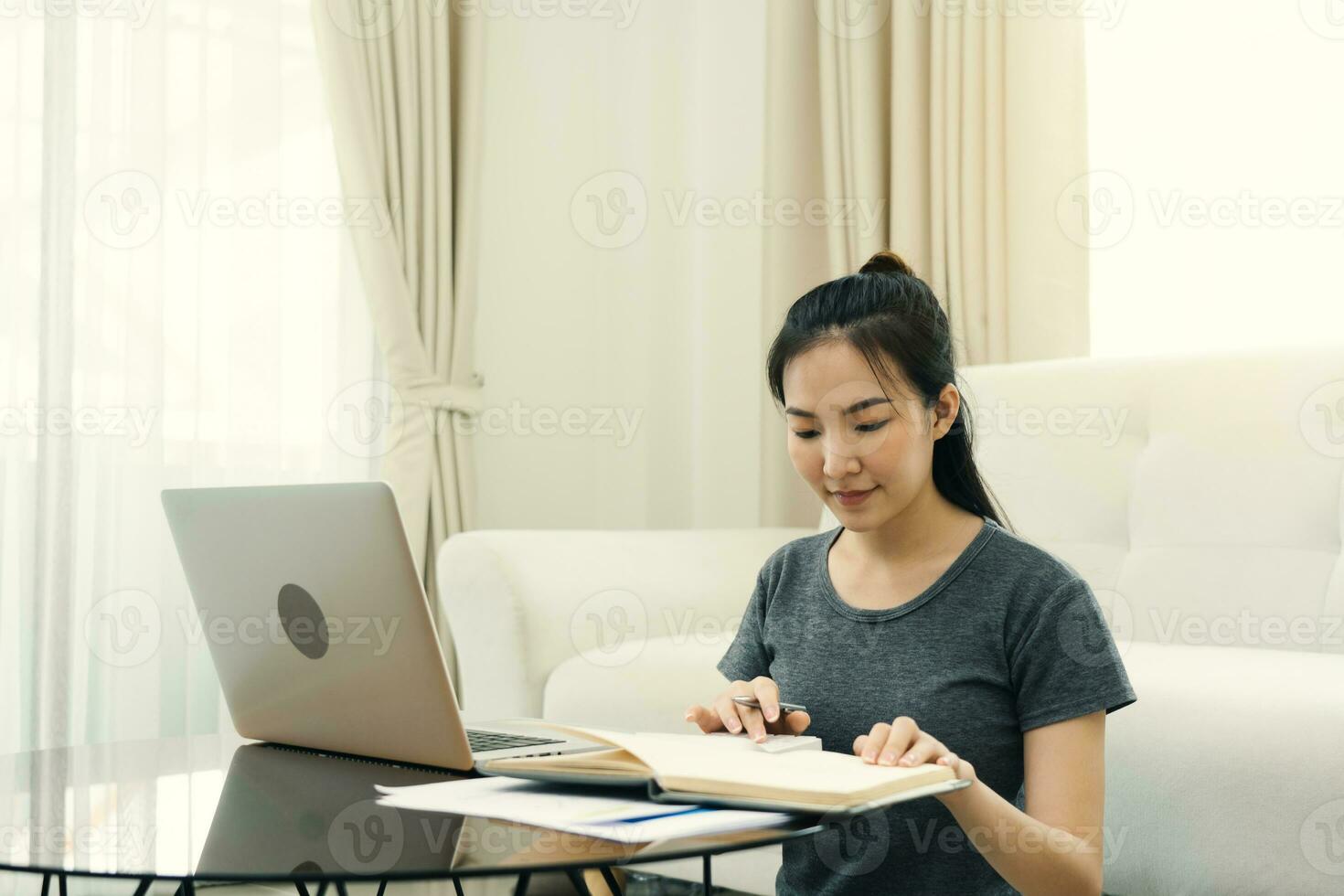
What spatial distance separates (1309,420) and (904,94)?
1.21 metres

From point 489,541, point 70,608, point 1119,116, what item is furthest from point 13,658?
point 1119,116

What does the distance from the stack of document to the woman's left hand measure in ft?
0.31

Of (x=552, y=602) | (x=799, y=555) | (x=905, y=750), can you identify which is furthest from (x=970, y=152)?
(x=905, y=750)

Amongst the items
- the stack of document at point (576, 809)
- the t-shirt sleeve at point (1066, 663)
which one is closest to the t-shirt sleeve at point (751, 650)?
the t-shirt sleeve at point (1066, 663)

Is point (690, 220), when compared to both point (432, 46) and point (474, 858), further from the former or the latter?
point (474, 858)

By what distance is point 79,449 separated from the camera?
237 cm

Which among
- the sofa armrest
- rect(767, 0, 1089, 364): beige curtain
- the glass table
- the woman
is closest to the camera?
the glass table

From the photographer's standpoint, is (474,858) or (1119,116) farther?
(1119,116)

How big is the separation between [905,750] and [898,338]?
1.35ft

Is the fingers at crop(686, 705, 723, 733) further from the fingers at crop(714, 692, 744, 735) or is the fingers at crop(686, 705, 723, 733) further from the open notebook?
the open notebook

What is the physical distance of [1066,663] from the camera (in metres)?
0.99

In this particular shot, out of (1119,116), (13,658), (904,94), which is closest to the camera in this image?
(13,658)

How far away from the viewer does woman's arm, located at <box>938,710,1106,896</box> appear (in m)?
0.87

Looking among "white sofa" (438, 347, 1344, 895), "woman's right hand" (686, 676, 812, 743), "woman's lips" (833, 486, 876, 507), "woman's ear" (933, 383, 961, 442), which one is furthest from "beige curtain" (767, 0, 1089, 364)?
"woman's right hand" (686, 676, 812, 743)
